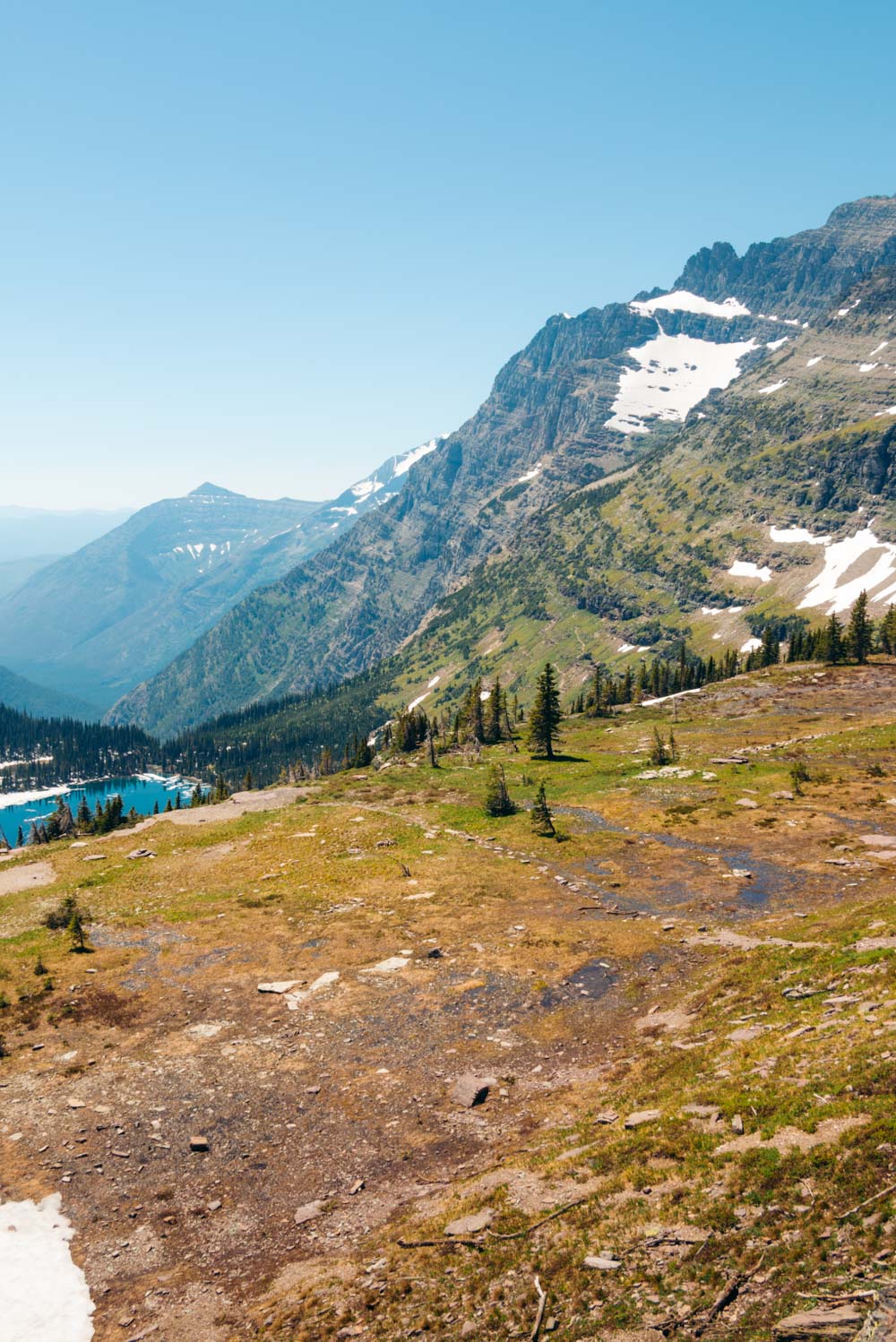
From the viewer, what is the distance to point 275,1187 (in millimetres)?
21391

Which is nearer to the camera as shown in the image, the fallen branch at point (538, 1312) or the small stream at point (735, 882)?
the fallen branch at point (538, 1312)

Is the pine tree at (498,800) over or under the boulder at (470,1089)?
over

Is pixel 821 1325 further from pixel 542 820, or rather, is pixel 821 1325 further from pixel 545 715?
pixel 545 715

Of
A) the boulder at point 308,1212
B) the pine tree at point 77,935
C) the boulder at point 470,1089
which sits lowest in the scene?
the boulder at point 308,1212

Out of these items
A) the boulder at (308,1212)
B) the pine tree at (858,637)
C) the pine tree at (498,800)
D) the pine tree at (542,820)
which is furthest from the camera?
the pine tree at (858,637)

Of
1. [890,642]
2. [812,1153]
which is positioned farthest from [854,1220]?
[890,642]

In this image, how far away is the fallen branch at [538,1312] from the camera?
13.0 m

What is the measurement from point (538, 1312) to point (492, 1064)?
13590 mm

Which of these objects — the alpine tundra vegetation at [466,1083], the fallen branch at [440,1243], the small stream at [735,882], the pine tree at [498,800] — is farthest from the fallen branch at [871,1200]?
the pine tree at [498,800]

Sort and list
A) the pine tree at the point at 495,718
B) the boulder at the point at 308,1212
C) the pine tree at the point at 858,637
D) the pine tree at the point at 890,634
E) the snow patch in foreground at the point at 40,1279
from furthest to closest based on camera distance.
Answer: the pine tree at the point at 890,634
the pine tree at the point at 858,637
the pine tree at the point at 495,718
the boulder at the point at 308,1212
the snow patch in foreground at the point at 40,1279

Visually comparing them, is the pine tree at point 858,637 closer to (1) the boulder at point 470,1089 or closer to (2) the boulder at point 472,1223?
(1) the boulder at point 470,1089

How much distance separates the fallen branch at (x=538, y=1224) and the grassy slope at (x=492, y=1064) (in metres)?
0.14

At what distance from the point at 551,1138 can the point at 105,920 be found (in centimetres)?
3443

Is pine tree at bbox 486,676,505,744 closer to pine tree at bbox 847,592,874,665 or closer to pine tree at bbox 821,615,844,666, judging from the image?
pine tree at bbox 821,615,844,666
